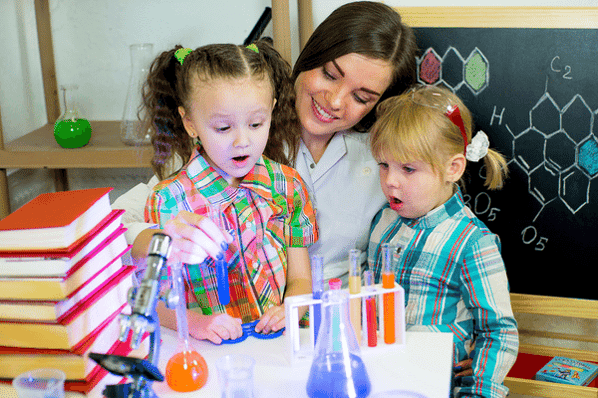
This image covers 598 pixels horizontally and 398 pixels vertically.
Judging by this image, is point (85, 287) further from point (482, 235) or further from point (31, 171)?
point (31, 171)

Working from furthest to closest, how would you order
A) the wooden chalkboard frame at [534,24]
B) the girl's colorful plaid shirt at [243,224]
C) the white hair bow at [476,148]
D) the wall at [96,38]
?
the wall at [96,38], the wooden chalkboard frame at [534,24], the white hair bow at [476,148], the girl's colorful plaid shirt at [243,224]

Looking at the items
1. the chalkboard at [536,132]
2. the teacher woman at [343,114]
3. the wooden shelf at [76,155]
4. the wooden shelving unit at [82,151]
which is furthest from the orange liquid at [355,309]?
the wooden shelf at [76,155]

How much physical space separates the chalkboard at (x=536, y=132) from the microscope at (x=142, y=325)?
1.09 meters

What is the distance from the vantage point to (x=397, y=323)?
1.00m

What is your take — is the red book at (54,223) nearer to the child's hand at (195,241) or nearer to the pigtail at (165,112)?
the child's hand at (195,241)

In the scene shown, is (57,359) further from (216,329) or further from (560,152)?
(560,152)

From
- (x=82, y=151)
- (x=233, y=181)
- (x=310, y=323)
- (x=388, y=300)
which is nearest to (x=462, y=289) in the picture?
(x=388, y=300)

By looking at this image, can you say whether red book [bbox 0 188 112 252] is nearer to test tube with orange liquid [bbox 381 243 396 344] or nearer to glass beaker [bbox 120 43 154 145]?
test tube with orange liquid [bbox 381 243 396 344]

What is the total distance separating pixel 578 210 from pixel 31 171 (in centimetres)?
198

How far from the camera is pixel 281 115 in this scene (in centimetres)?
137

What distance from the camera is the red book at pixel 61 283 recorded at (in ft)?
2.63

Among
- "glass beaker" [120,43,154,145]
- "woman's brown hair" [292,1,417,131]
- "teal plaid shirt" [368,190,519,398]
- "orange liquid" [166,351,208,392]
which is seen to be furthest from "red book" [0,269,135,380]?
"glass beaker" [120,43,154,145]

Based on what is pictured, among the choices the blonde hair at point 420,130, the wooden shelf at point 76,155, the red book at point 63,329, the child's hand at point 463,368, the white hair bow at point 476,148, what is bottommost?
the child's hand at point 463,368

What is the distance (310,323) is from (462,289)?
44 centimetres
